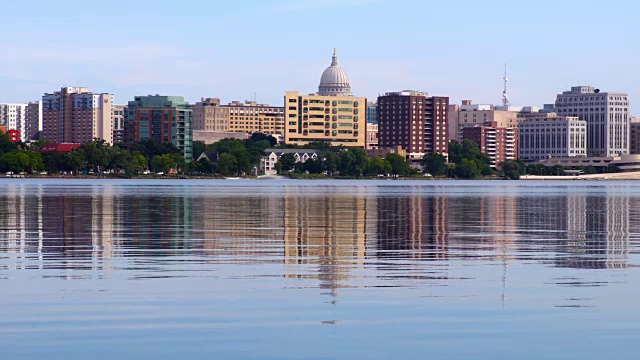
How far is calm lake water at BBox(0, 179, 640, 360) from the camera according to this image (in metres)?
15.8

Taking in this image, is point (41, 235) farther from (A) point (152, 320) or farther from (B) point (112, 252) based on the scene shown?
(A) point (152, 320)

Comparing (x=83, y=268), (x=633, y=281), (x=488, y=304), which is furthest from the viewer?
(x=83, y=268)

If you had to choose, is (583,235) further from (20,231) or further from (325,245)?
(20,231)

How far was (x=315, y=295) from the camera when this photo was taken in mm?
20609

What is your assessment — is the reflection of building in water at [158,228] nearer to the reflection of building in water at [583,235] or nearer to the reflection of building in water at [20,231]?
the reflection of building in water at [20,231]

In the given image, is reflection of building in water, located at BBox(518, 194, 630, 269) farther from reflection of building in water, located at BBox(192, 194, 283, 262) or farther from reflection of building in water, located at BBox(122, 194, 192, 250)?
reflection of building in water, located at BBox(122, 194, 192, 250)

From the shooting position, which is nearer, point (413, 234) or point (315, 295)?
point (315, 295)

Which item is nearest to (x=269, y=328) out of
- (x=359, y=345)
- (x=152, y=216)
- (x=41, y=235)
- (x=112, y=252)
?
(x=359, y=345)

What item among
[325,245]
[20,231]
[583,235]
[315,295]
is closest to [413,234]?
[583,235]

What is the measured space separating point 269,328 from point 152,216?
34628mm

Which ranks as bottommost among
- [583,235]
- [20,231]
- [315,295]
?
[315,295]

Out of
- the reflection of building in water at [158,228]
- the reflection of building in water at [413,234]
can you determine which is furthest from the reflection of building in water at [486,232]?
the reflection of building in water at [158,228]

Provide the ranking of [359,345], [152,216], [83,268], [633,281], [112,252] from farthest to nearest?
[152,216], [112,252], [83,268], [633,281], [359,345]

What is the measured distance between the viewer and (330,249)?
3133 centimetres
